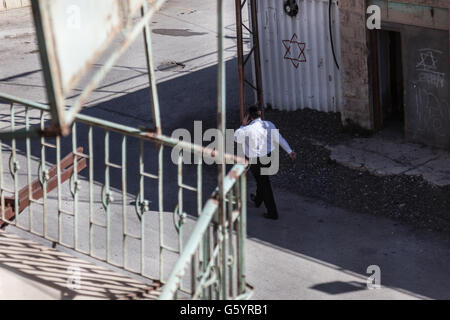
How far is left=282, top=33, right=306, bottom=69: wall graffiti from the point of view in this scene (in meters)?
13.9

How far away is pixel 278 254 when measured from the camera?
9844 millimetres

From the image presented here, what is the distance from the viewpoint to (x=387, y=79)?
525 inches

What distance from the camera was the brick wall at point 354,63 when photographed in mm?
12562

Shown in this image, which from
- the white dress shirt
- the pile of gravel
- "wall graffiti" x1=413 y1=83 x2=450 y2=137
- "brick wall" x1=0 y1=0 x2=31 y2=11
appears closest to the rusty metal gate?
the white dress shirt

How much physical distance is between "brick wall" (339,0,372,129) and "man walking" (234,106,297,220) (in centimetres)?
292

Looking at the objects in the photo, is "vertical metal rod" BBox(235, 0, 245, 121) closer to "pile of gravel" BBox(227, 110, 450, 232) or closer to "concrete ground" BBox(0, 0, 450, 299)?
"pile of gravel" BBox(227, 110, 450, 232)

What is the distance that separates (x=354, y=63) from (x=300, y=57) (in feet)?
4.38

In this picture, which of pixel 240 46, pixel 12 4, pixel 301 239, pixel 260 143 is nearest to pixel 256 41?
pixel 240 46

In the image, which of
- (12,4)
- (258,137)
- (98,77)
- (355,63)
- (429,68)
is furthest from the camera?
(12,4)

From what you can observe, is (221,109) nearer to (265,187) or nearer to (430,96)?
(265,187)

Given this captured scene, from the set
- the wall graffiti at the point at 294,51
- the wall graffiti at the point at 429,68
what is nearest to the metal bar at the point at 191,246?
the wall graffiti at the point at 429,68

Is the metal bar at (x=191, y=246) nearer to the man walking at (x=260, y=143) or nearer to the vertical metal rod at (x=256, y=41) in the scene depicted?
the man walking at (x=260, y=143)

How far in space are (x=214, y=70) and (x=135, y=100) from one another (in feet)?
7.74
